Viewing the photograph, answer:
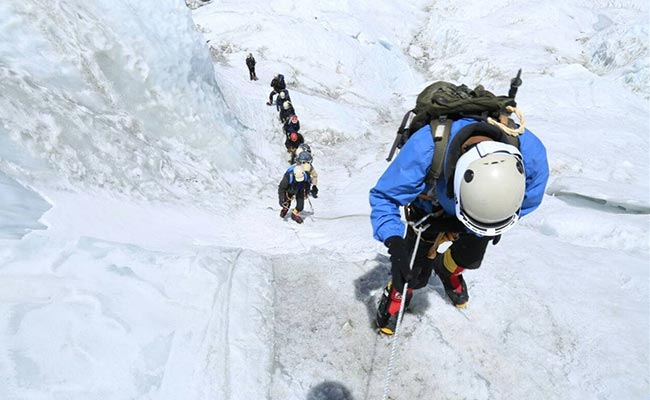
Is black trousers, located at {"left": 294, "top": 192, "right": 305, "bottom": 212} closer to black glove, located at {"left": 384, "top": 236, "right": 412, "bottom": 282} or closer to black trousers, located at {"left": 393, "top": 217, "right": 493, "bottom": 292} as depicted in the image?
black trousers, located at {"left": 393, "top": 217, "right": 493, "bottom": 292}

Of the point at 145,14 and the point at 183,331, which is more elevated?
the point at 145,14

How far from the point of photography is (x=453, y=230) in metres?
3.12

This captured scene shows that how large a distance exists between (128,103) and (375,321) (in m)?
6.66

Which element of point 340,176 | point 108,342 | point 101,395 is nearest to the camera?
point 101,395

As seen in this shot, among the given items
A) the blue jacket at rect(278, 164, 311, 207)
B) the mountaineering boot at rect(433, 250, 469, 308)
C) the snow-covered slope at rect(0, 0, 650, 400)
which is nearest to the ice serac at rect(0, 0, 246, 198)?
the snow-covered slope at rect(0, 0, 650, 400)

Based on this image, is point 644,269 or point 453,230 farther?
point 644,269

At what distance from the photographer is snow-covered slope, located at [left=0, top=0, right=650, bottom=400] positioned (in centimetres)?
287

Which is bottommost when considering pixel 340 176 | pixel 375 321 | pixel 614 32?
pixel 340 176

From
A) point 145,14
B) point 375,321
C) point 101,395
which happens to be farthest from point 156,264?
point 145,14

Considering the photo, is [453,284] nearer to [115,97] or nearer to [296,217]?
[296,217]

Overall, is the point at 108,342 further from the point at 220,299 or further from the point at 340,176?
the point at 340,176

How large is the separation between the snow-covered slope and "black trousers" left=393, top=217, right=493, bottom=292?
592 mm

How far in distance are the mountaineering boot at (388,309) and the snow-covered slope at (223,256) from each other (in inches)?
5.3

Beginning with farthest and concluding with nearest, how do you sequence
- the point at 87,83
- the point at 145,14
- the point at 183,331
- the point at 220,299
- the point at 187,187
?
the point at 145,14
the point at 187,187
the point at 87,83
the point at 220,299
the point at 183,331
